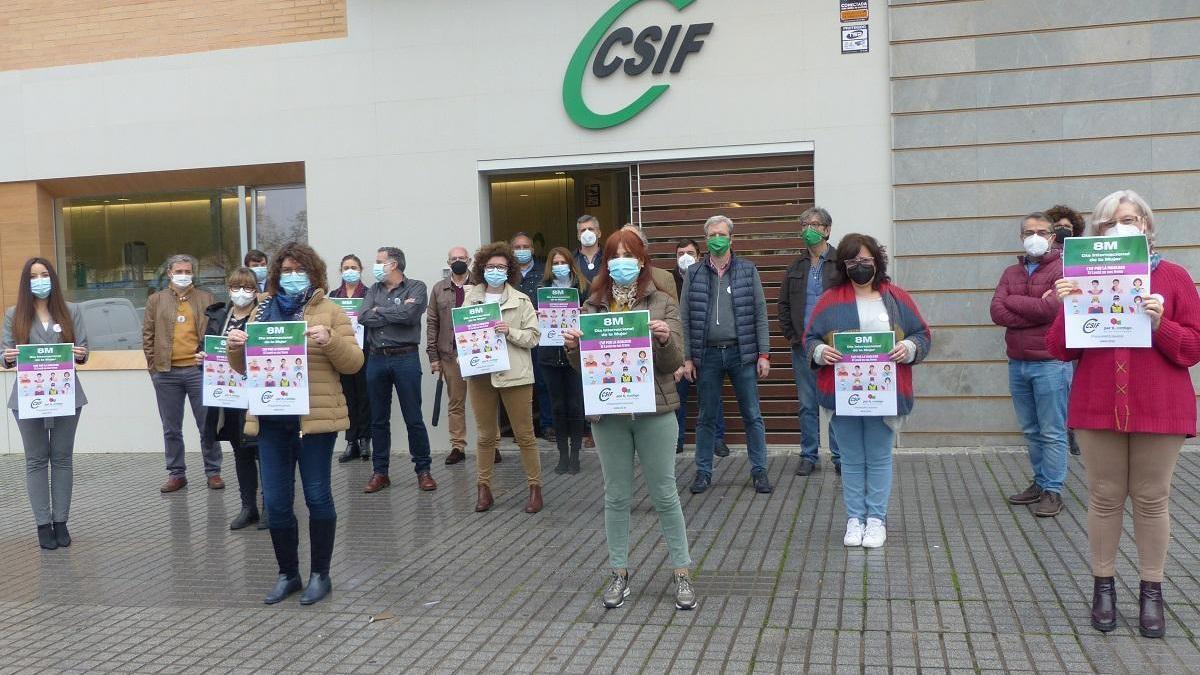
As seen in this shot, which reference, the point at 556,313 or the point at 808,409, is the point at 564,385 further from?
the point at 808,409

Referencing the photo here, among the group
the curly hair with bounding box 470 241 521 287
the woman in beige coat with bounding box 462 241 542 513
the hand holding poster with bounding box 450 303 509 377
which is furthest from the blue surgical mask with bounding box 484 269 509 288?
the hand holding poster with bounding box 450 303 509 377

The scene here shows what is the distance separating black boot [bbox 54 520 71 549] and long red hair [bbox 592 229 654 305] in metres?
4.68

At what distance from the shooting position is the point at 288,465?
6.21 metres

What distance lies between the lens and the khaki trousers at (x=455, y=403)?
10.3 meters

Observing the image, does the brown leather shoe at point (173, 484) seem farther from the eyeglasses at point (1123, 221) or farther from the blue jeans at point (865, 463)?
the eyeglasses at point (1123, 221)

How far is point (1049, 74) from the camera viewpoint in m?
9.89

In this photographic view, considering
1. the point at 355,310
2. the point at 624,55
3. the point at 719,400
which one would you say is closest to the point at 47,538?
the point at 355,310

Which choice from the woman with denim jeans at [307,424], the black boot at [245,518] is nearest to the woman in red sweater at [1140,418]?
the woman with denim jeans at [307,424]

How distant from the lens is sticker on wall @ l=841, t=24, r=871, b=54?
402 inches

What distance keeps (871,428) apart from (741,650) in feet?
7.51

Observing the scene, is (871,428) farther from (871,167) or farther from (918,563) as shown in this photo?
(871,167)

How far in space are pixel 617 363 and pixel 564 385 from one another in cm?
406

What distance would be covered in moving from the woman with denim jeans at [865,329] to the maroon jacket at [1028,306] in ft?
3.04

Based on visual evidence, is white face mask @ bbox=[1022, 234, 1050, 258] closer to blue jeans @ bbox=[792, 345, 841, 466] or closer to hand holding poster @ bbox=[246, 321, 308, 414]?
blue jeans @ bbox=[792, 345, 841, 466]
